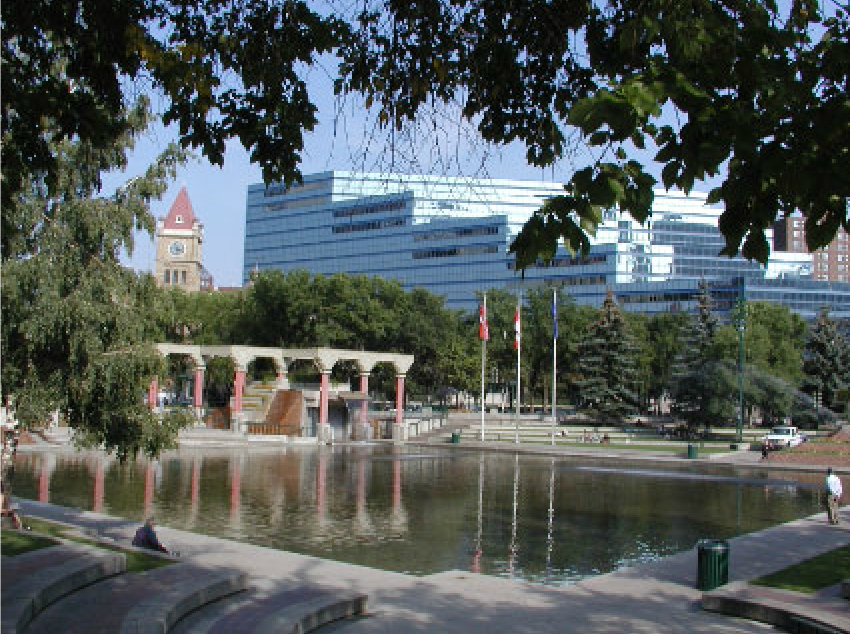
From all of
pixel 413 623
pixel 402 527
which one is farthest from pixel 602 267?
pixel 413 623

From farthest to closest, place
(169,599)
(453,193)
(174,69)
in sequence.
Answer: (169,599) → (174,69) → (453,193)

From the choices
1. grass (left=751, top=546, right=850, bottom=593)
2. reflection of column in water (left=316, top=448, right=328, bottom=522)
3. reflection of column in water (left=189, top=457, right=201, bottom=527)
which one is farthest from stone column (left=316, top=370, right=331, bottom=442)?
grass (left=751, top=546, right=850, bottom=593)

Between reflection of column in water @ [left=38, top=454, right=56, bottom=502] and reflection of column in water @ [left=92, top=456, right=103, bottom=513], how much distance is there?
1340mm

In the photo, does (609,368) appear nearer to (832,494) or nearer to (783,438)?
(783,438)

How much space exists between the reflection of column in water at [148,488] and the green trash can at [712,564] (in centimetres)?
1413

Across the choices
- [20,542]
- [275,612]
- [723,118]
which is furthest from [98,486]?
[723,118]

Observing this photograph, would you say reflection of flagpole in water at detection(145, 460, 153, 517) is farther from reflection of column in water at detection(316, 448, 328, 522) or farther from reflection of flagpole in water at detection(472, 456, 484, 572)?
reflection of flagpole in water at detection(472, 456, 484, 572)

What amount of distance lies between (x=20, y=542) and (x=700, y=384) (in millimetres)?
52343

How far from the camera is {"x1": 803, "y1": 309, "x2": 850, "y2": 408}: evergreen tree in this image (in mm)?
76062

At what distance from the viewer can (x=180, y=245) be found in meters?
120

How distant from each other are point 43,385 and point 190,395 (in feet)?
294

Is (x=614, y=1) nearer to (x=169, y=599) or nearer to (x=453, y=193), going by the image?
(x=453, y=193)

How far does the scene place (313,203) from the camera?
130 metres

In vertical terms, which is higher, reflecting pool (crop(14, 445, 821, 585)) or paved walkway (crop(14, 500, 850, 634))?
paved walkway (crop(14, 500, 850, 634))
